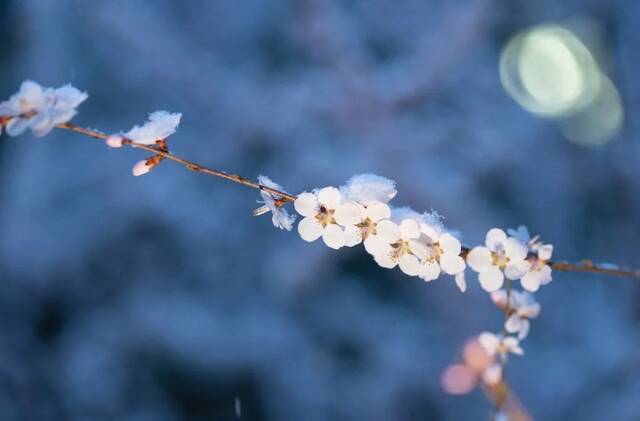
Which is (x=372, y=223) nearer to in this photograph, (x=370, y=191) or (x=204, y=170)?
(x=370, y=191)

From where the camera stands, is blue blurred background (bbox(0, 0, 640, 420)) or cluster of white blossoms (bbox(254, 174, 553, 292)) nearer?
cluster of white blossoms (bbox(254, 174, 553, 292))

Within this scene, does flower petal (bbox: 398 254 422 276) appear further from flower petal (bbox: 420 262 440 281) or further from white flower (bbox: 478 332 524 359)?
white flower (bbox: 478 332 524 359)

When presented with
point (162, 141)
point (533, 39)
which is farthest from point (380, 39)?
point (162, 141)

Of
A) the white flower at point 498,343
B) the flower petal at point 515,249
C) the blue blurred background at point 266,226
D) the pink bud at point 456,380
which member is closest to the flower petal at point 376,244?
the flower petal at point 515,249

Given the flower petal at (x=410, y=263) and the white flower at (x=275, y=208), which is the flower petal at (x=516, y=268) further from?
the white flower at (x=275, y=208)

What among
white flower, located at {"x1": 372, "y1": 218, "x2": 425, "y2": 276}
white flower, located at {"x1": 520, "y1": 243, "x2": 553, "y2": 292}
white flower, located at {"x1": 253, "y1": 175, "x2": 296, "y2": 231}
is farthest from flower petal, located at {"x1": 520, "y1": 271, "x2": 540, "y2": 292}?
white flower, located at {"x1": 253, "y1": 175, "x2": 296, "y2": 231}

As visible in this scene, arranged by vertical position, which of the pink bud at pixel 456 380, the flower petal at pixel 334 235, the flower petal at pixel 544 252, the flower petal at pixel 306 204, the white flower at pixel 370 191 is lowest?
the flower petal at pixel 334 235

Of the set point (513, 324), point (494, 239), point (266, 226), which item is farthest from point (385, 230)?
point (266, 226)
